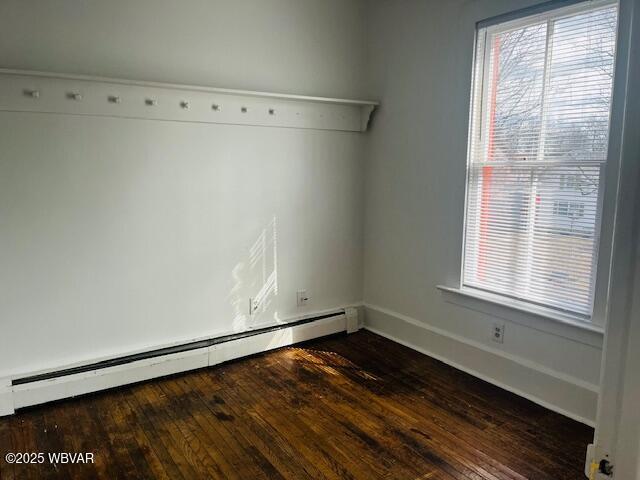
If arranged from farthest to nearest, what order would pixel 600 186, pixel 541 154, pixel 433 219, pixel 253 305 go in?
pixel 253 305
pixel 433 219
pixel 541 154
pixel 600 186

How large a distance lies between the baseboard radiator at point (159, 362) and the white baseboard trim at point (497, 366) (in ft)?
1.20

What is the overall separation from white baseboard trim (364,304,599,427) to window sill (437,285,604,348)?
219 millimetres

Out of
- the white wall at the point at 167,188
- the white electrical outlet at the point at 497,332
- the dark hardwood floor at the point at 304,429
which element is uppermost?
the white wall at the point at 167,188

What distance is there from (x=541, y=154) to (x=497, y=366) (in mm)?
1223

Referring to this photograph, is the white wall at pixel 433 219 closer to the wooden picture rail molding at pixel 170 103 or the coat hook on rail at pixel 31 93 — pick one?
the wooden picture rail molding at pixel 170 103

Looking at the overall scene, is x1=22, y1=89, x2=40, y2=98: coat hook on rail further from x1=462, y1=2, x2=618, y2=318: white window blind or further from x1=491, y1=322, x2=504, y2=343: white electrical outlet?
x1=491, y1=322, x2=504, y2=343: white electrical outlet

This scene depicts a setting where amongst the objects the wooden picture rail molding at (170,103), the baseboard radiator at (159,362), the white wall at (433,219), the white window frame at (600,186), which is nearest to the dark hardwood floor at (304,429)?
the baseboard radiator at (159,362)

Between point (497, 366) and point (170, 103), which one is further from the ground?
point (170, 103)

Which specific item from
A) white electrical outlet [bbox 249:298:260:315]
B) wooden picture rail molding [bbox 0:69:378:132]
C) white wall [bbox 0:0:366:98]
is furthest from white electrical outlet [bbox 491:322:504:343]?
white wall [bbox 0:0:366:98]

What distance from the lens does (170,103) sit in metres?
2.87

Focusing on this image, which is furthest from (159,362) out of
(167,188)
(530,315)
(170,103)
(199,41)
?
(530,315)

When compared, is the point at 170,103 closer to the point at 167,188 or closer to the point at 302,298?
the point at 167,188

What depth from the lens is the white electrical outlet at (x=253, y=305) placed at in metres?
3.36

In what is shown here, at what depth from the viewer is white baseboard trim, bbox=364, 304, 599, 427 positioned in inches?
100
